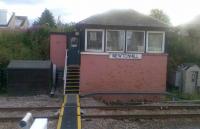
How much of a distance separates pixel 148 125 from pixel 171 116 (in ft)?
5.03

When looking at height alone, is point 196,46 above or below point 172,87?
above

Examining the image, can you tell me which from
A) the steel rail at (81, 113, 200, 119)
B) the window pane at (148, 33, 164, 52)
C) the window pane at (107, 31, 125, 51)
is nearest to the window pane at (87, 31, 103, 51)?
the window pane at (107, 31, 125, 51)

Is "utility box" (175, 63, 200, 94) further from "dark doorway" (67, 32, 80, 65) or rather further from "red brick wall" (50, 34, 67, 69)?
"red brick wall" (50, 34, 67, 69)

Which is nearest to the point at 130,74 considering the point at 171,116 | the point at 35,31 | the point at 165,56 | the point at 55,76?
the point at 165,56

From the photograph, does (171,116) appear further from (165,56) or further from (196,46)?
(196,46)

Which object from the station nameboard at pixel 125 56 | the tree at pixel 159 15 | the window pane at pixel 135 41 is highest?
the tree at pixel 159 15

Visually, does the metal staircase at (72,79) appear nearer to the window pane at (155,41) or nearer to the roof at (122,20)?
the roof at (122,20)

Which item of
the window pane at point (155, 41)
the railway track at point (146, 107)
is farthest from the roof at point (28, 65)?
the window pane at point (155, 41)

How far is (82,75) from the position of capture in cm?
1938

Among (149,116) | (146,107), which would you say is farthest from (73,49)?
(149,116)

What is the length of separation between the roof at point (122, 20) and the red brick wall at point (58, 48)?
12.4ft

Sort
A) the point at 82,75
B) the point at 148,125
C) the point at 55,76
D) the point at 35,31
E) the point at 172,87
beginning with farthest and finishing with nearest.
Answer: the point at 35,31
the point at 172,87
the point at 55,76
the point at 82,75
the point at 148,125

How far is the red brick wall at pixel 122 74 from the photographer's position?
63.5 ft

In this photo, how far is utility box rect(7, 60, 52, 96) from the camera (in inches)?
716
